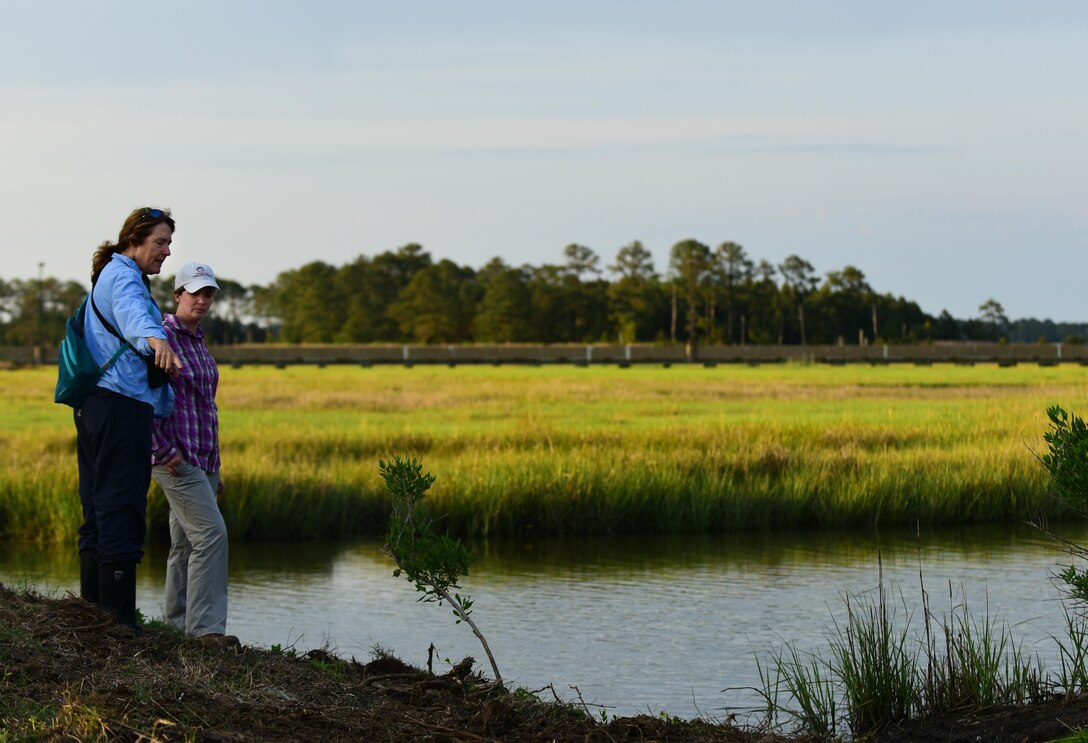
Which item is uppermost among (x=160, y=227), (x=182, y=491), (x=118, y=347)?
(x=160, y=227)

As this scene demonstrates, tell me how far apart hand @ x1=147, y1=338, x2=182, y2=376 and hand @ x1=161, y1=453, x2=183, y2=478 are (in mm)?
693

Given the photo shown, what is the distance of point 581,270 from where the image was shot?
116 m

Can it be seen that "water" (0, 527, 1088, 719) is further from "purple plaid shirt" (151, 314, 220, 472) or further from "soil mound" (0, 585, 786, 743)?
"purple plaid shirt" (151, 314, 220, 472)

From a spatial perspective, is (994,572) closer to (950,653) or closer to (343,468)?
(950,653)

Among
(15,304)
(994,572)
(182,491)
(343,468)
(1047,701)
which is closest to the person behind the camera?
(1047,701)

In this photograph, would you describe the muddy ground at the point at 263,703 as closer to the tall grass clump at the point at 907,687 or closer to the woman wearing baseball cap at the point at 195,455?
the tall grass clump at the point at 907,687

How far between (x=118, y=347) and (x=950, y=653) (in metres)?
4.32

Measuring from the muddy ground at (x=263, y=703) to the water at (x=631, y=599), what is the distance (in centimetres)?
114

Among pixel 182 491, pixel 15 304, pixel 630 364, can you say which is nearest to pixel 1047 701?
pixel 182 491

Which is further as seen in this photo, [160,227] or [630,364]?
[630,364]

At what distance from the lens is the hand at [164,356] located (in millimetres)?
6598

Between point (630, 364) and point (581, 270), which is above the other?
point (581, 270)

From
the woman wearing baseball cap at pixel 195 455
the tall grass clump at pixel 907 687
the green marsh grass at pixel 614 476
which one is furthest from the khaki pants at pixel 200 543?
the green marsh grass at pixel 614 476

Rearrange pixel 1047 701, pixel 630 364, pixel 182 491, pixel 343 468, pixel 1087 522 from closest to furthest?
pixel 1047 701 → pixel 182 491 → pixel 1087 522 → pixel 343 468 → pixel 630 364
